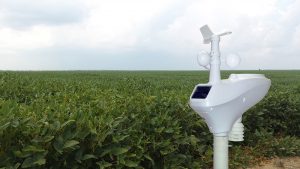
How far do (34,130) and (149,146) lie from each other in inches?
57.3

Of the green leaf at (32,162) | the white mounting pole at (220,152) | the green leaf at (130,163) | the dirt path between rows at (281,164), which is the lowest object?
the dirt path between rows at (281,164)

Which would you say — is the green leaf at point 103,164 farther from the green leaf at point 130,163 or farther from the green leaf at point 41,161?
the green leaf at point 41,161

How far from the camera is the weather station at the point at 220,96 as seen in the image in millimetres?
2912

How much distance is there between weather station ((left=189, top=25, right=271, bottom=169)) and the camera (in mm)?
2912

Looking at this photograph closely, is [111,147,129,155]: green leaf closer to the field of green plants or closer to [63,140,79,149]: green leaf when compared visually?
the field of green plants

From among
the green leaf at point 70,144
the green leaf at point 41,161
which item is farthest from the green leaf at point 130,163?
the green leaf at point 41,161

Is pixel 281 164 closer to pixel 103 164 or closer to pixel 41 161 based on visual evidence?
pixel 103 164

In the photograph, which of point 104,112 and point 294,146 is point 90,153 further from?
point 294,146

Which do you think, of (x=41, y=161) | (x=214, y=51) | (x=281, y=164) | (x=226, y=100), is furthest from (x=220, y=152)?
(x=281, y=164)

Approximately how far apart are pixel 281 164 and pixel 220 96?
351cm

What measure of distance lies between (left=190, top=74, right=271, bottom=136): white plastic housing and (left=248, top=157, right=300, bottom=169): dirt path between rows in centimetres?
301

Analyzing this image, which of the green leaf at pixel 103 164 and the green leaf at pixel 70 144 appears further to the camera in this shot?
the green leaf at pixel 103 164

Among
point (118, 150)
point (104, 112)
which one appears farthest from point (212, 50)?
point (104, 112)

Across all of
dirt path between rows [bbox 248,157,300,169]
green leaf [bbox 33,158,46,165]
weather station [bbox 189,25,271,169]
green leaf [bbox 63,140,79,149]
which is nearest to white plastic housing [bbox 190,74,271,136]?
weather station [bbox 189,25,271,169]
